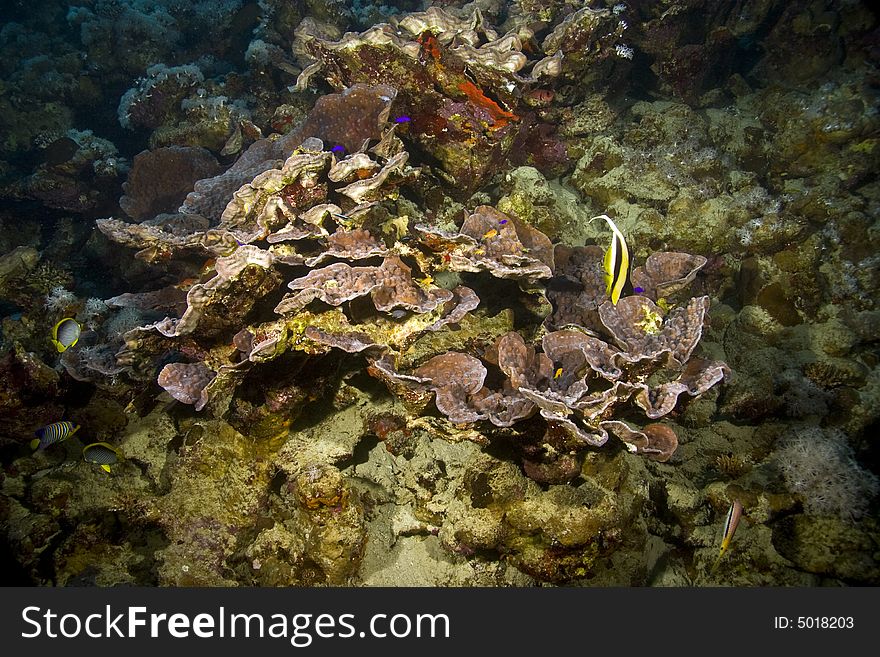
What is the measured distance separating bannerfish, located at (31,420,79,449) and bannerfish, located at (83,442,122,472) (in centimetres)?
21

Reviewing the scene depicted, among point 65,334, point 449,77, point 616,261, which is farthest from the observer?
point 449,77

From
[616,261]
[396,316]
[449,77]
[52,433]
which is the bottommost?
[52,433]

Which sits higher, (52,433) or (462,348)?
(462,348)

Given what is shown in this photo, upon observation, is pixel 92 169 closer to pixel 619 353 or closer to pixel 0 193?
pixel 0 193

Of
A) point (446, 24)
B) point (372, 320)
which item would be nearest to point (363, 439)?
point (372, 320)

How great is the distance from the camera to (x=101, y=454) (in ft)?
11.4

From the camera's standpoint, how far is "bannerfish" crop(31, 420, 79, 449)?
348 centimetres

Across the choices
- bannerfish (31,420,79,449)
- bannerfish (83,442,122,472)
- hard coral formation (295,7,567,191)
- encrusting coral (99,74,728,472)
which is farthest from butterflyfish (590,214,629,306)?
bannerfish (31,420,79,449)

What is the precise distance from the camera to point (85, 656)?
8.70ft

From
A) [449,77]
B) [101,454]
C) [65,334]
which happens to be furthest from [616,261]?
[65,334]

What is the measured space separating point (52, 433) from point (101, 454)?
0.44 meters

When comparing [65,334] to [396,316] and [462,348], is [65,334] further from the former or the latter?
[462,348]

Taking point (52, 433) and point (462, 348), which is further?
point (462, 348)

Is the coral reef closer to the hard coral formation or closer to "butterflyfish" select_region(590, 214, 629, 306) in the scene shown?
the hard coral formation
